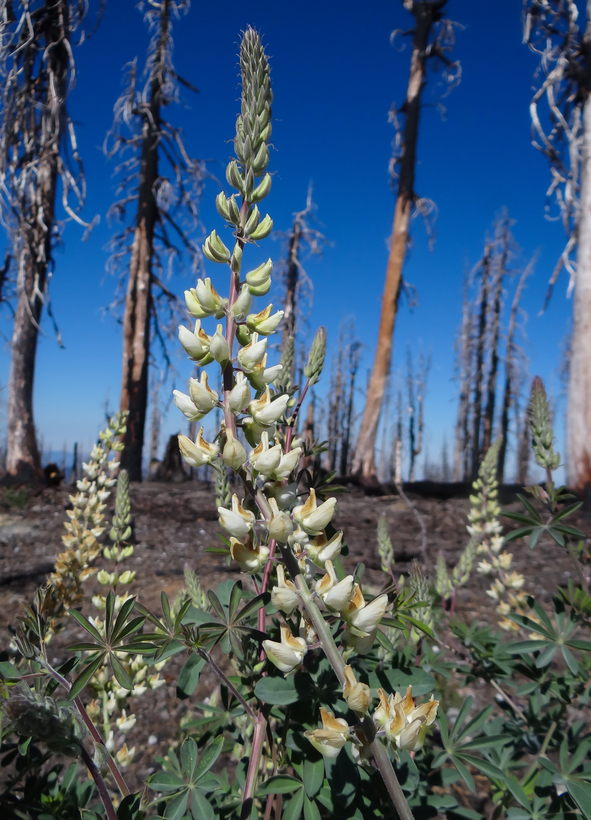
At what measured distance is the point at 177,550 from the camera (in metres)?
5.37

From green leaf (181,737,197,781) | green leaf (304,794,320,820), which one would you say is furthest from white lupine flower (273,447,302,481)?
green leaf (181,737,197,781)

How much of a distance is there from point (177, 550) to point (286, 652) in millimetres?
4957

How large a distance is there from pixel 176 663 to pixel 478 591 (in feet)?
9.42

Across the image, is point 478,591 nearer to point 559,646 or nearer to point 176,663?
point 176,663

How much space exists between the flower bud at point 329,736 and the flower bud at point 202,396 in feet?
1.62

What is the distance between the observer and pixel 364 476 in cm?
823

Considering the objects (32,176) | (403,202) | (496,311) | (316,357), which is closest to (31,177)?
(32,176)

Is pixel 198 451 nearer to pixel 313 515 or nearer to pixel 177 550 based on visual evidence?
pixel 313 515

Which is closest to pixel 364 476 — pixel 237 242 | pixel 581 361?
pixel 581 361

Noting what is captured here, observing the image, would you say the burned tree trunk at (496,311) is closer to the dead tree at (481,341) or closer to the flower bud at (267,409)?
the dead tree at (481,341)

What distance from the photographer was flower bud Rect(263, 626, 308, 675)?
2.41ft

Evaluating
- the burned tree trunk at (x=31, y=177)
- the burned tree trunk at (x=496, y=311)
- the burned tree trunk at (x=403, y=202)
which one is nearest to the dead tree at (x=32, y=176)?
the burned tree trunk at (x=31, y=177)

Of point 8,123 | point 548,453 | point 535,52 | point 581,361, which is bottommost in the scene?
point 548,453

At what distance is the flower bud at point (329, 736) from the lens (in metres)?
0.68
